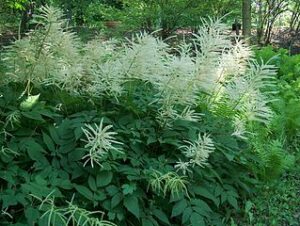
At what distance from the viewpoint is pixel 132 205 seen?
9.26ft

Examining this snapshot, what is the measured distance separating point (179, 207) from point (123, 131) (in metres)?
0.64

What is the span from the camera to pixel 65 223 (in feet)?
7.82

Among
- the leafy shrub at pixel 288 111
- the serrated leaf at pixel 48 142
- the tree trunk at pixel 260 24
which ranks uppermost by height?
the serrated leaf at pixel 48 142

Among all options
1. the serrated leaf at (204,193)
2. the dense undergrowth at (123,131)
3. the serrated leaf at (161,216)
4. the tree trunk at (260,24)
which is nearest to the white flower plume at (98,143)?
the dense undergrowth at (123,131)

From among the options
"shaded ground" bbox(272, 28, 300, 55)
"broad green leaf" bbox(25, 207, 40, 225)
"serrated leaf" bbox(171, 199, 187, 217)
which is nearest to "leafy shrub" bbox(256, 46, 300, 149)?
"serrated leaf" bbox(171, 199, 187, 217)

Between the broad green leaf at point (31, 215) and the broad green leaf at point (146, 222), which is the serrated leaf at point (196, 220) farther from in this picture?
the broad green leaf at point (31, 215)

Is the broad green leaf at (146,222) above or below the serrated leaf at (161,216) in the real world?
above

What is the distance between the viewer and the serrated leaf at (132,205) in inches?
110

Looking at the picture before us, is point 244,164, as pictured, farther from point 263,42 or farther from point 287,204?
point 263,42

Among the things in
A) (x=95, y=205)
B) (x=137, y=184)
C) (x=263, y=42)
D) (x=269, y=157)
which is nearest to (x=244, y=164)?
(x=269, y=157)

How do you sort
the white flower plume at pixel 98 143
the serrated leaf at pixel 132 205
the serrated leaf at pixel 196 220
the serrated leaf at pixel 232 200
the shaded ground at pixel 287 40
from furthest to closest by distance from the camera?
the shaded ground at pixel 287 40
the serrated leaf at pixel 232 200
the serrated leaf at pixel 196 220
the serrated leaf at pixel 132 205
the white flower plume at pixel 98 143

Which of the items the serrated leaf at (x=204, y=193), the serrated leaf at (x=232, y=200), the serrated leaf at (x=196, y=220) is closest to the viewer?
the serrated leaf at (x=196, y=220)

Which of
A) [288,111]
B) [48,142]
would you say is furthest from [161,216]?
[288,111]

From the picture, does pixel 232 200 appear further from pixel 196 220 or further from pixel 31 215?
pixel 31 215
